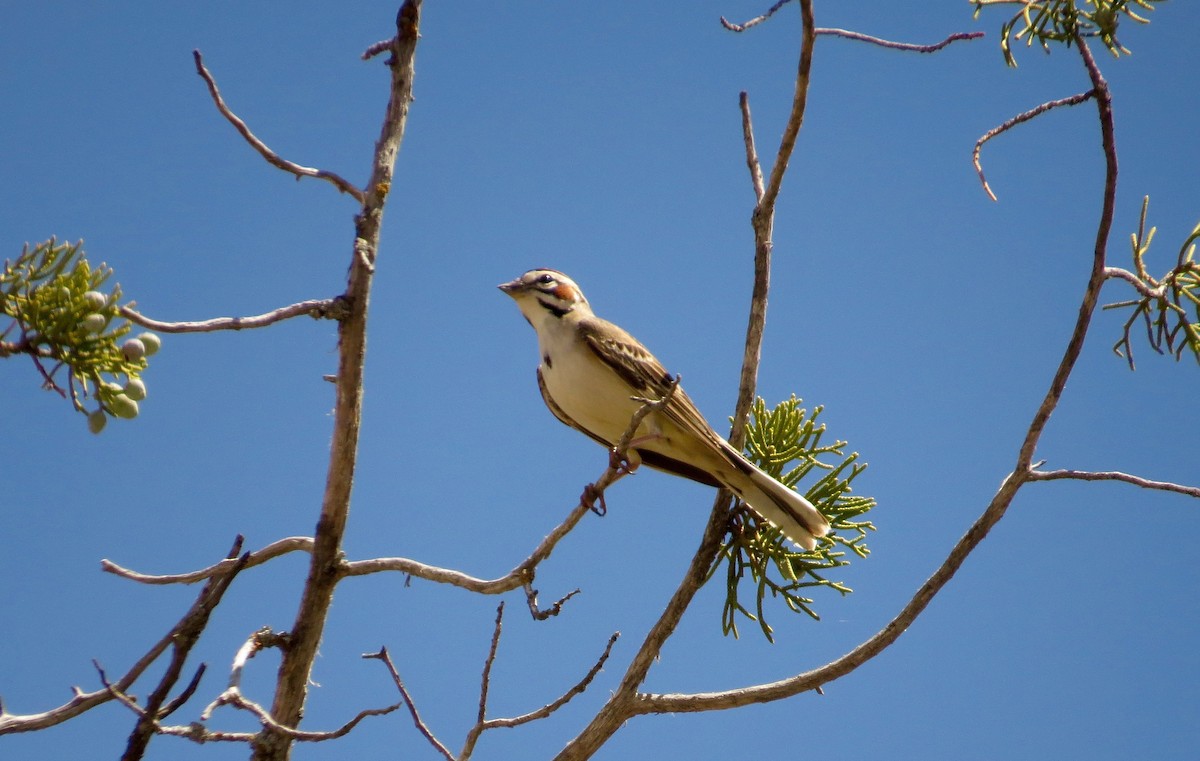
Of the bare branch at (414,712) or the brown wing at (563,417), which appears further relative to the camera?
the brown wing at (563,417)

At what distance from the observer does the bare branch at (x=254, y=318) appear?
9.75ft

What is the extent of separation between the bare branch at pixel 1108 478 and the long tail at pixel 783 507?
3.50 ft

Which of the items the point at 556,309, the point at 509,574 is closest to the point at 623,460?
the point at 509,574

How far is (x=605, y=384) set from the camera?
6.30 meters

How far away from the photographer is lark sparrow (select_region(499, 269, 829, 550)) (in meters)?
5.88

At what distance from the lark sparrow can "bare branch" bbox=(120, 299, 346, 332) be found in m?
2.21

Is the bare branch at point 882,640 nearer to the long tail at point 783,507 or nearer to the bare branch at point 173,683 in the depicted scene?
the long tail at point 783,507

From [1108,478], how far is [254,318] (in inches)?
118

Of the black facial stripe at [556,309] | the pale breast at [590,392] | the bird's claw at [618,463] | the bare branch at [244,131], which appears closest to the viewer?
the bare branch at [244,131]

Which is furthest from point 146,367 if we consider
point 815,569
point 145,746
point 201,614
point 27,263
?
point 815,569

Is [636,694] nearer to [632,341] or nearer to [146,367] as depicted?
[146,367]

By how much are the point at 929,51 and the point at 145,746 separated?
3.62 metres

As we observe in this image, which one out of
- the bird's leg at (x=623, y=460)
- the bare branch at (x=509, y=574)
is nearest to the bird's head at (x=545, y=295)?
the bird's leg at (x=623, y=460)

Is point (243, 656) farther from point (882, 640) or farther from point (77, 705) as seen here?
point (882, 640)
